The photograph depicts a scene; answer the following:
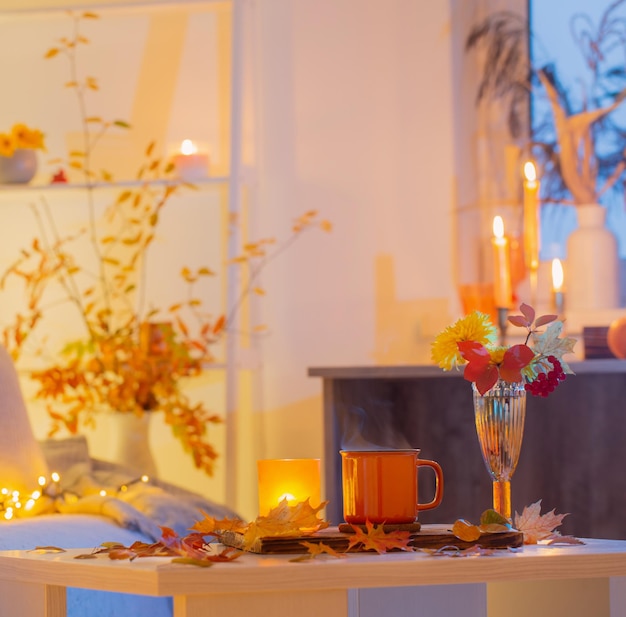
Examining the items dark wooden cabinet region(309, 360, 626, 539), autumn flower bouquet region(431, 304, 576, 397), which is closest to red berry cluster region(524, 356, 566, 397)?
autumn flower bouquet region(431, 304, 576, 397)

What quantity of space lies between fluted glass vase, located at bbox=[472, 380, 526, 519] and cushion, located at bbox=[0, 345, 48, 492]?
3.40 ft

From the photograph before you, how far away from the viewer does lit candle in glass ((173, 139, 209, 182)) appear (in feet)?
9.37

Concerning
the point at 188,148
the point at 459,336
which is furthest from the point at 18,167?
the point at 459,336

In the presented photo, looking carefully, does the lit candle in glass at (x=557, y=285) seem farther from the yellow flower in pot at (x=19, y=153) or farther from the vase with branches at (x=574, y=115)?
the yellow flower in pot at (x=19, y=153)

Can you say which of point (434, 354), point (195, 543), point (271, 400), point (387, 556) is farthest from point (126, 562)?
point (271, 400)

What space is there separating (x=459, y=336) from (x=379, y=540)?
0.31 meters

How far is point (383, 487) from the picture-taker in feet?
3.95

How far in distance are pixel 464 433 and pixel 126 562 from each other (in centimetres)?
135

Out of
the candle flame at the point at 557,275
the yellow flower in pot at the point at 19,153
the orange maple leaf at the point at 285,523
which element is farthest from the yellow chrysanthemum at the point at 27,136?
the orange maple leaf at the point at 285,523

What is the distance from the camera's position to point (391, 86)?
2910 millimetres

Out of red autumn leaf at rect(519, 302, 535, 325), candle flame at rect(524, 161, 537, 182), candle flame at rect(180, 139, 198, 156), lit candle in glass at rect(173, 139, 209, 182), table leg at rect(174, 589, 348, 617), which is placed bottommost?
table leg at rect(174, 589, 348, 617)

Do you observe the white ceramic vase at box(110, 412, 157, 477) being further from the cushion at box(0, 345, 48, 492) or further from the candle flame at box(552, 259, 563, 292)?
the candle flame at box(552, 259, 563, 292)

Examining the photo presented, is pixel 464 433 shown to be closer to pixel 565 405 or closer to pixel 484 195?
pixel 565 405

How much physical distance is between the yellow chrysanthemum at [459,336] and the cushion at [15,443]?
993mm
